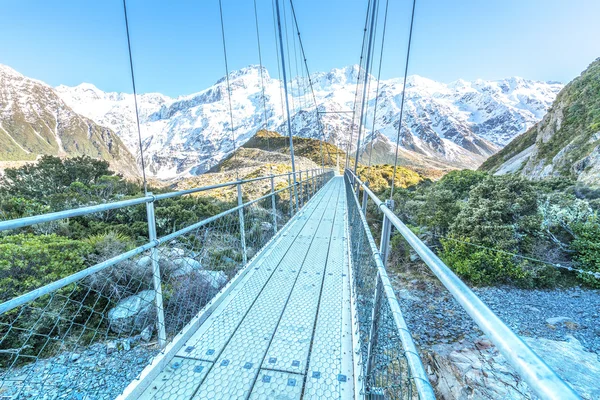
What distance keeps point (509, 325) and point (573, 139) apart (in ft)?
33.2

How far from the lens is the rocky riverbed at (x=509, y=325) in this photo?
100.0 inches

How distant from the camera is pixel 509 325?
382cm

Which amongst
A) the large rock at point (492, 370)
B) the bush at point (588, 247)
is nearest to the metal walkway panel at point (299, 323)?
the large rock at point (492, 370)

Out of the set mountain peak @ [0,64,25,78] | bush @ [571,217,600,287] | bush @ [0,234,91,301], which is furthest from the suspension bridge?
mountain peak @ [0,64,25,78]

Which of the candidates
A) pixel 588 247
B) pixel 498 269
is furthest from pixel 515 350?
pixel 588 247

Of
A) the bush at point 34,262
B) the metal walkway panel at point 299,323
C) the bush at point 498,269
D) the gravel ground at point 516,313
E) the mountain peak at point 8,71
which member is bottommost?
the gravel ground at point 516,313

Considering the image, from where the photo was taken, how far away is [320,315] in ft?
6.67

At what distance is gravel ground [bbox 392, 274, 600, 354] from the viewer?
3586mm

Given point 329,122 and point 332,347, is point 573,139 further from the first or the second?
point 329,122

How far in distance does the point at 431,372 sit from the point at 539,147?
14.4 m

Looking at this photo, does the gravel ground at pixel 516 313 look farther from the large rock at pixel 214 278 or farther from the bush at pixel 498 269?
the large rock at pixel 214 278

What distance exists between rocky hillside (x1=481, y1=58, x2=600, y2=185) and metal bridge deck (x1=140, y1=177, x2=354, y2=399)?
774 centimetres

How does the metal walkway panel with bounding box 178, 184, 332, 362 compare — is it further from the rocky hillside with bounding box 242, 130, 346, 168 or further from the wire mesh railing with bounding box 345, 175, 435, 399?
the rocky hillside with bounding box 242, 130, 346, 168

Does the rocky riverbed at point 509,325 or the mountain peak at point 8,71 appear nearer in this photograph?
the rocky riverbed at point 509,325
